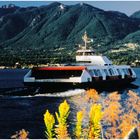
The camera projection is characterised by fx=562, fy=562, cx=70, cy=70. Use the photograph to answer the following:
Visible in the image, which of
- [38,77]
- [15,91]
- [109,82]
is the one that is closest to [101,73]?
[109,82]

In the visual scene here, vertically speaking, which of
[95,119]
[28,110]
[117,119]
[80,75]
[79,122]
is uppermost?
[95,119]

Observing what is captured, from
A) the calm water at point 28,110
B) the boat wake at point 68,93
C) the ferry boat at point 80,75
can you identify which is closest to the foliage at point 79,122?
the calm water at point 28,110

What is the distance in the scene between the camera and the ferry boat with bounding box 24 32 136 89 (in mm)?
86938

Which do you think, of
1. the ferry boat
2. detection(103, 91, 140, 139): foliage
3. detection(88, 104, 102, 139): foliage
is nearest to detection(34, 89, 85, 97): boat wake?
the ferry boat

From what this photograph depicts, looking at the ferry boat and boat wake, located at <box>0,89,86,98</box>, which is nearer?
boat wake, located at <box>0,89,86,98</box>

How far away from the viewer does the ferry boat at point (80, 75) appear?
8694 centimetres

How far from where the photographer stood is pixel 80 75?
89438 millimetres

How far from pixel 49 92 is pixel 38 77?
261 inches

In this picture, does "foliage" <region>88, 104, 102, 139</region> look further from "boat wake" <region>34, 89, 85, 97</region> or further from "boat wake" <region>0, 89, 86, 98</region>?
"boat wake" <region>34, 89, 85, 97</region>

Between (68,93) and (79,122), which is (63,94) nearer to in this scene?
(68,93)

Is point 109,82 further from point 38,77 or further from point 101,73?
point 38,77

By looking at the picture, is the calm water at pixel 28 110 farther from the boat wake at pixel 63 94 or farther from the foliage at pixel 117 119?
the foliage at pixel 117 119

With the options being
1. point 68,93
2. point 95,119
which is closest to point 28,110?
Result: point 68,93

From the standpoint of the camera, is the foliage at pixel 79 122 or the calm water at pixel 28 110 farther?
the calm water at pixel 28 110
